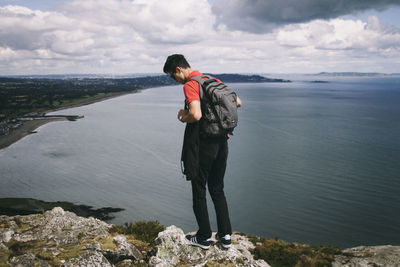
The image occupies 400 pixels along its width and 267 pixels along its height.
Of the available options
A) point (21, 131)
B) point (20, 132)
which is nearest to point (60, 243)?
point (20, 132)

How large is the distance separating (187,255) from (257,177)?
124 feet

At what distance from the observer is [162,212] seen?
103 feet

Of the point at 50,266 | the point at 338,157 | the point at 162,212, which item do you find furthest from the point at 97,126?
the point at 50,266

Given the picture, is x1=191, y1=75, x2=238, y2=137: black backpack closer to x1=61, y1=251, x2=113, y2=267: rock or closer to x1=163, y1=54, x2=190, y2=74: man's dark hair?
x1=163, y1=54, x2=190, y2=74: man's dark hair

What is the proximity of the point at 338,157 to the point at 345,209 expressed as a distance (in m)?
18.8

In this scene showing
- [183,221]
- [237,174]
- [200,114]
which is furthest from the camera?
[237,174]

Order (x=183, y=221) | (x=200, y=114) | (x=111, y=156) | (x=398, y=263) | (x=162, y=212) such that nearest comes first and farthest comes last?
(x=200, y=114) → (x=398, y=263) → (x=183, y=221) → (x=162, y=212) → (x=111, y=156)

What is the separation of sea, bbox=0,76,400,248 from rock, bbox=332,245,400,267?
21.6 meters

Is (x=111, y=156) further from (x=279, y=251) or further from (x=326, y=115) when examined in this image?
(x=326, y=115)

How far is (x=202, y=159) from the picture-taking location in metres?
4.17

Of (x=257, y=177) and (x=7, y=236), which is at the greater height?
(x=7, y=236)

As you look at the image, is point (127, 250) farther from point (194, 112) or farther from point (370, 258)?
point (370, 258)

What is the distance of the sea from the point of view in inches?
1129

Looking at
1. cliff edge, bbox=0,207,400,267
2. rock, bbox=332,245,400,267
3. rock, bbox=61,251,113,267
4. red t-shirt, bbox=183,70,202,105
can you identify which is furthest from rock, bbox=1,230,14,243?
rock, bbox=332,245,400,267
